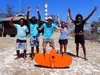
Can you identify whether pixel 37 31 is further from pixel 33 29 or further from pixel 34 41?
pixel 34 41

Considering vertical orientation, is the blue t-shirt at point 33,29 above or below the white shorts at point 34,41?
above

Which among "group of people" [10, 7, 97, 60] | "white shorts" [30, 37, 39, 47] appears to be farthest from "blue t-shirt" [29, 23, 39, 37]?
"white shorts" [30, 37, 39, 47]

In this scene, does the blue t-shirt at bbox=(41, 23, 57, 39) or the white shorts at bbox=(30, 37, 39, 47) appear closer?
the blue t-shirt at bbox=(41, 23, 57, 39)

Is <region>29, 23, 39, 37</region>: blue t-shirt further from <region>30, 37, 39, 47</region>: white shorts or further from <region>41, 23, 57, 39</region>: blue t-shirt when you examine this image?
<region>41, 23, 57, 39</region>: blue t-shirt

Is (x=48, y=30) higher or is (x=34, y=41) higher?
(x=48, y=30)

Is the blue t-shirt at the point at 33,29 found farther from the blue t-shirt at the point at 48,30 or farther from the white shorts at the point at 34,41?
the blue t-shirt at the point at 48,30

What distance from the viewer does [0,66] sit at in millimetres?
8477

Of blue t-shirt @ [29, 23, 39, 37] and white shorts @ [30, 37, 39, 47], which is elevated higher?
blue t-shirt @ [29, 23, 39, 37]

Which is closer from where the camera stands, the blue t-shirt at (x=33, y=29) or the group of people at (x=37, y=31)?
the group of people at (x=37, y=31)

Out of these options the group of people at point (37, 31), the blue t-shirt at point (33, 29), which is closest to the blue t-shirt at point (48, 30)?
the group of people at point (37, 31)

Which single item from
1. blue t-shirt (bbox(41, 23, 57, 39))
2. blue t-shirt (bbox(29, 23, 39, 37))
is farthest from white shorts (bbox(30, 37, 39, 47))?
blue t-shirt (bbox(41, 23, 57, 39))

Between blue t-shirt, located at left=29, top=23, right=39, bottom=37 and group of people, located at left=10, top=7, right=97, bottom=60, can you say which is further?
blue t-shirt, located at left=29, top=23, right=39, bottom=37

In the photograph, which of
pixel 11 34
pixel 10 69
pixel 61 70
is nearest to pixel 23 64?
pixel 10 69

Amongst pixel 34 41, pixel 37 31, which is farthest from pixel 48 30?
pixel 34 41
